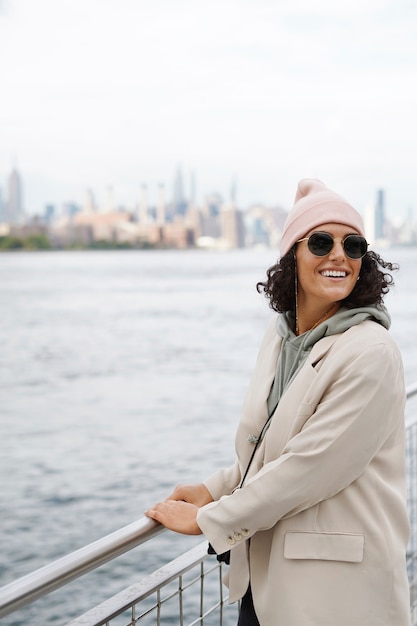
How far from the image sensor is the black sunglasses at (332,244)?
1.48 m

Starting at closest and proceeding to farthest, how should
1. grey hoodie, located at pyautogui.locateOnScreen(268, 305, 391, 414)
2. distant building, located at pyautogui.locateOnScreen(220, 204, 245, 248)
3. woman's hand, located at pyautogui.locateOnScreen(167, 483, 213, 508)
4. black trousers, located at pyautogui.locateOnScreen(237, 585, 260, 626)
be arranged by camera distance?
grey hoodie, located at pyautogui.locateOnScreen(268, 305, 391, 414) < black trousers, located at pyautogui.locateOnScreen(237, 585, 260, 626) < woman's hand, located at pyautogui.locateOnScreen(167, 483, 213, 508) < distant building, located at pyautogui.locateOnScreen(220, 204, 245, 248)

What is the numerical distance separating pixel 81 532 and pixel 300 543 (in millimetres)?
10443

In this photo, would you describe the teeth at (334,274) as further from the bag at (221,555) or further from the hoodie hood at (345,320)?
the bag at (221,555)

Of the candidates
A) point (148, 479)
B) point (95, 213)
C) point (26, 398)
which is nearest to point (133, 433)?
point (148, 479)

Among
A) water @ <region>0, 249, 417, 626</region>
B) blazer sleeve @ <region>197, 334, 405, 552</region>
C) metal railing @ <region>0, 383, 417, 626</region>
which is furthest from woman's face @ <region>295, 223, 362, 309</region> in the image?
water @ <region>0, 249, 417, 626</region>

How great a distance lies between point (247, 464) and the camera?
1544 mm

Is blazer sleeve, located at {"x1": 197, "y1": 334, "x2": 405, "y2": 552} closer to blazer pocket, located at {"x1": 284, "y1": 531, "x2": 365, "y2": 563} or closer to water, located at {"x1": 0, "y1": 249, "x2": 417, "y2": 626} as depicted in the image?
blazer pocket, located at {"x1": 284, "y1": 531, "x2": 365, "y2": 563}

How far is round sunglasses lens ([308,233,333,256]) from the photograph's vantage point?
148cm

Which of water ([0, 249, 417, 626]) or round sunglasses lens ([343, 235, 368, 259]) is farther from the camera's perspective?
water ([0, 249, 417, 626])

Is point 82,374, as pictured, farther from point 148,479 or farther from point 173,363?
point 148,479

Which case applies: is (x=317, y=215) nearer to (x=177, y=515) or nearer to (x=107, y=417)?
(x=177, y=515)

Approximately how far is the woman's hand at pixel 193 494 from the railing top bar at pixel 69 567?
0.59 ft

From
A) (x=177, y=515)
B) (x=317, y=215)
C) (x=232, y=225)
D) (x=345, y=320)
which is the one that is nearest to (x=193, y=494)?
(x=177, y=515)

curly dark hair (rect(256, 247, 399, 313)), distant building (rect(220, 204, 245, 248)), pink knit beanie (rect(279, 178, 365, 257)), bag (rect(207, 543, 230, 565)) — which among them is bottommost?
distant building (rect(220, 204, 245, 248))
